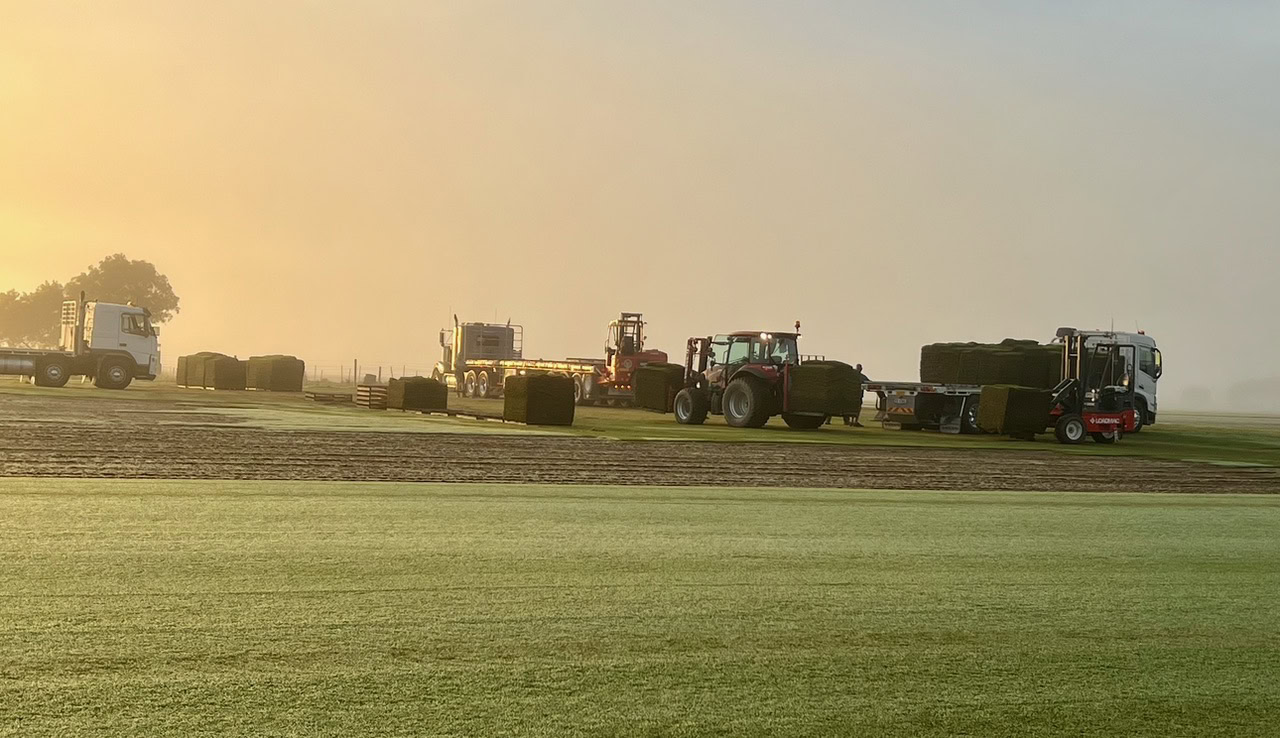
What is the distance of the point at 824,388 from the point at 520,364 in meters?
19.4

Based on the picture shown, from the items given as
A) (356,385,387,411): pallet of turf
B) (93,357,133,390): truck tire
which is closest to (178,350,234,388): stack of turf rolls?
(93,357,133,390): truck tire

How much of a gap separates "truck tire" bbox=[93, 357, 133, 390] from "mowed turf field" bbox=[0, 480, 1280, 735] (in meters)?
31.6

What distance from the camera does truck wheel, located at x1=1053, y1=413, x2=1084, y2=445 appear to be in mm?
26092

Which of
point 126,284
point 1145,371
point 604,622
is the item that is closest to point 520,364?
point 1145,371

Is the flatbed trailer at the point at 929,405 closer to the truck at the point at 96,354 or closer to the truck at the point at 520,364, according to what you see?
the truck at the point at 520,364

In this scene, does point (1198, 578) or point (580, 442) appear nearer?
point (1198, 578)

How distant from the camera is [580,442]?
20766mm

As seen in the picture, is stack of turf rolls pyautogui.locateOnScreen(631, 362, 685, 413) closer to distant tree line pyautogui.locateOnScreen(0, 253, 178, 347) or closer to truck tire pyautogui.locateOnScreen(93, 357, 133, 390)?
truck tire pyautogui.locateOnScreen(93, 357, 133, 390)

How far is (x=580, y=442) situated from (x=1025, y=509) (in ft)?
30.7

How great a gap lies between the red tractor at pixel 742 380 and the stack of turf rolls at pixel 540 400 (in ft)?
11.1

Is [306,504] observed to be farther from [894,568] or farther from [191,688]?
[191,688]

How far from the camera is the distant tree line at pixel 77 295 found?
107125 mm

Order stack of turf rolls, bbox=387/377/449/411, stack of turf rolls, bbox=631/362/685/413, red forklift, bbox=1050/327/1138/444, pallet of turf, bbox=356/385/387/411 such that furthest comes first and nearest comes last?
pallet of turf, bbox=356/385/387/411, stack of turf rolls, bbox=387/377/449/411, stack of turf rolls, bbox=631/362/685/413, red forklift, bbox=1050/327/1138/444

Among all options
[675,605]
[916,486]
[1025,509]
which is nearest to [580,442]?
[916,486]
